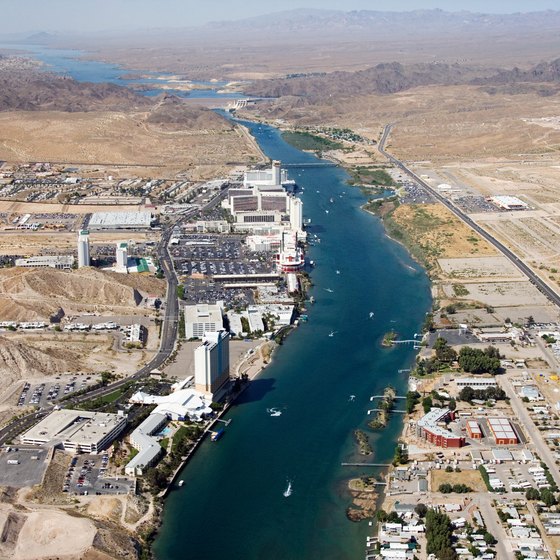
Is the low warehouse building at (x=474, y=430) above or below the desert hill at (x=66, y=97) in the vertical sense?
below

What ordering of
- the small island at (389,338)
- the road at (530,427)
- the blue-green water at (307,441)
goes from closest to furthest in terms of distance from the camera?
1. the blue-green water at (307,441)
2. the road at (530,427)
3. the small island at (389,338)

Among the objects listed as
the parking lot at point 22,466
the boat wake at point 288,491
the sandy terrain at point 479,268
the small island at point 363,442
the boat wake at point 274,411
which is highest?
the sandy terrain at point 479,268

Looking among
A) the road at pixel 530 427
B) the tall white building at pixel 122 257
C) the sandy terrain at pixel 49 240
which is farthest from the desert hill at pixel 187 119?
the road at pixel 530 427

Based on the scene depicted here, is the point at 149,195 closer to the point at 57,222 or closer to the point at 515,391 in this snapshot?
the point at 57,222

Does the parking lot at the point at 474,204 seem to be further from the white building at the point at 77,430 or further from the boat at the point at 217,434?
the white building at the point at 77,430

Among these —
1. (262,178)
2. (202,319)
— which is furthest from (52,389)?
(262,178)

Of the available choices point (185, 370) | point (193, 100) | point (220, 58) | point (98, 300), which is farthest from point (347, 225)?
point (220, 58)

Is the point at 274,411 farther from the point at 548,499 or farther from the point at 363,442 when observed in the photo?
the point at 548,499
